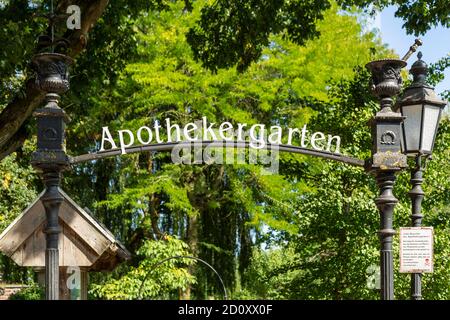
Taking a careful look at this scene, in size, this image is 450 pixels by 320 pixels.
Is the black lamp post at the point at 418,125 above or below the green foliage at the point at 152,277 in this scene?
above

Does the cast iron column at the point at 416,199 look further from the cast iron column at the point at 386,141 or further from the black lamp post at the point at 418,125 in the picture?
the cast iron column at the point at 386,141

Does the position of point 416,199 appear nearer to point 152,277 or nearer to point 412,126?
point 412,126

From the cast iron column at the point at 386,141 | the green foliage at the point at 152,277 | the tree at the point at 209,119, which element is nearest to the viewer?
the cast iron column at the point at 386,141

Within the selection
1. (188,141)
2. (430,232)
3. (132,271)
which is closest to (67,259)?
(188,141)

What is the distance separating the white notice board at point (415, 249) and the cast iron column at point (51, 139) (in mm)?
3566

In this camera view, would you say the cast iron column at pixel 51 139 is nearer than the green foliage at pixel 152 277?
Yes

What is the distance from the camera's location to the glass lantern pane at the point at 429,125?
32.5 feet

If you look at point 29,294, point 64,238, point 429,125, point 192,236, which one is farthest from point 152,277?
point 429,125

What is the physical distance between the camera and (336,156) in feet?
32.9

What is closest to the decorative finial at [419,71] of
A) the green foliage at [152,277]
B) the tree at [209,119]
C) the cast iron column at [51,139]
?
the cast iron column at [51,139]

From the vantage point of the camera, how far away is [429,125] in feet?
32.8

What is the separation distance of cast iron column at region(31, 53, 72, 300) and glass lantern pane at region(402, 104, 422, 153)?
378 cm

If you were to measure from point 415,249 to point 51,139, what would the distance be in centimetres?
398

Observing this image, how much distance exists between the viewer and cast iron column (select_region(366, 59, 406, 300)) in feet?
30.8
